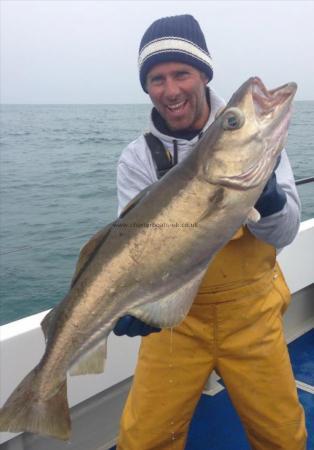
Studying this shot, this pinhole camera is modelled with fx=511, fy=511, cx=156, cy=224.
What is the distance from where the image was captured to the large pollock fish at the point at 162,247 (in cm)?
216

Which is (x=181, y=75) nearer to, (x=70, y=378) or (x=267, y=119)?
(x=267, y=119)

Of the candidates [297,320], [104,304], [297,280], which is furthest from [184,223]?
[297,320]

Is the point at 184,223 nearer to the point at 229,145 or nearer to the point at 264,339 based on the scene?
the point at 229,145

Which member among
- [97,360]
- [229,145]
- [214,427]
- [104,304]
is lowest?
[214,427]

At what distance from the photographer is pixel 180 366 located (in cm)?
304

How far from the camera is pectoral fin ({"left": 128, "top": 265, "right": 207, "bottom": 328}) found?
7.98ft

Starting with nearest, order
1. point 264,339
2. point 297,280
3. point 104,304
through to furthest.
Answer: point 104,304, point 264,339, point 297,280

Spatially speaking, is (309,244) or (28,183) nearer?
(309,244)

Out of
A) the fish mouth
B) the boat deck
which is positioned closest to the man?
the fish mouth

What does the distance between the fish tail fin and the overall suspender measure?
141 centimetres

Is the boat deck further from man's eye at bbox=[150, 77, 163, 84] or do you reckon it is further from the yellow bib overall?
man's eye at bbox=[150, 77, 163, 84]

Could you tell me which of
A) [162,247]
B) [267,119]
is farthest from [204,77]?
[162,247]

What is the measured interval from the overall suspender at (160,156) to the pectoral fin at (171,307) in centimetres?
96

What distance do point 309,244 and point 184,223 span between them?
133 inches
